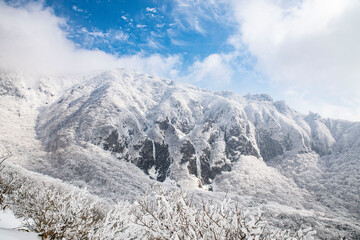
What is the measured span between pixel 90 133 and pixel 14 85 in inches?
4223

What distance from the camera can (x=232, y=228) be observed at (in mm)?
6934

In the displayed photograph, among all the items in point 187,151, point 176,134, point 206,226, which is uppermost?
point 176,134

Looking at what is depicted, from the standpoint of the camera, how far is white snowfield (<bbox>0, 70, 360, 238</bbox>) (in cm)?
8606

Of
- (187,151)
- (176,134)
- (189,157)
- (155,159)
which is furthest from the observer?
A: (176,134)

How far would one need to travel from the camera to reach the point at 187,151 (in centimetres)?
12962

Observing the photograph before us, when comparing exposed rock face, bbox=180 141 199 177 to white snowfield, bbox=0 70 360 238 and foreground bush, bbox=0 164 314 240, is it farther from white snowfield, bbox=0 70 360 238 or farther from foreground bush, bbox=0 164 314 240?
foreground bush, bbox=0 164 314 240

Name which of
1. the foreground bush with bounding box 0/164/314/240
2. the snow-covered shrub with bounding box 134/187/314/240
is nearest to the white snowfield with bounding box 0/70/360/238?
the foreground bush with bounding box 0/164/314/240

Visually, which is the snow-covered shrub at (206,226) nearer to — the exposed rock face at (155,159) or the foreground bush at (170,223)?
the foreground bush at (170,223)

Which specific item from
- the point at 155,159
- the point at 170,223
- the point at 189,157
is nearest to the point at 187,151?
the point at 189,157

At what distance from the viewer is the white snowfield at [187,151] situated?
86062 millimetres

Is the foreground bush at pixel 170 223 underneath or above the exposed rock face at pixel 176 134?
underneath

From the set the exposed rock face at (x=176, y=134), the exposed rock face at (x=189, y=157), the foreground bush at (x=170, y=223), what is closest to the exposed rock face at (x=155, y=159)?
the exposed rock face at (x=176, y=134)

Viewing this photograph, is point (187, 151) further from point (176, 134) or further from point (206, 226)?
point (206, 226)

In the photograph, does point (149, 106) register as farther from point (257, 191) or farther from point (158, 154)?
point (257, 191)
